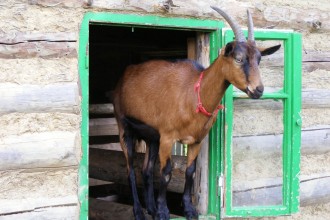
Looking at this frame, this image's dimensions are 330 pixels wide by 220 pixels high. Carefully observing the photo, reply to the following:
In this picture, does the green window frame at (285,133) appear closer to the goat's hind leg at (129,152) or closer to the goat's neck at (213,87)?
the goat's neck at (213,87)

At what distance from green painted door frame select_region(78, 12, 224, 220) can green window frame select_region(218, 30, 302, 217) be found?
135 mm

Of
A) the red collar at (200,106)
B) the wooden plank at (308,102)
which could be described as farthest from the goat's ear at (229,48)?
the wooden plank at (308,102)

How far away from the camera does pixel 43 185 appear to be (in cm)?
499

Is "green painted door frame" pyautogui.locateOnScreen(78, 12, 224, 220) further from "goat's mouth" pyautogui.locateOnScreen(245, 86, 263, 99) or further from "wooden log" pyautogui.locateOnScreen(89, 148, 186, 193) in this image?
"goat's mouth" pyautogui.locateOnScreen(245, 86, 263, 99)

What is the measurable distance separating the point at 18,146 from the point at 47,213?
2.01 ft

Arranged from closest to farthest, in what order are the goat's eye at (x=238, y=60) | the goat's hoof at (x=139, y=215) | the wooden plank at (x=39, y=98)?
the wooden plank at (x=39, y=98) → the goat's eye at (x=238, y=60) → the goat's hoof at (x=139, y=215)

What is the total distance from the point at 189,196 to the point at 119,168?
170cm

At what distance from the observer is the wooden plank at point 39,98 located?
4785 millimetres

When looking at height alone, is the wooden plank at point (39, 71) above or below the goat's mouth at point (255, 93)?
above

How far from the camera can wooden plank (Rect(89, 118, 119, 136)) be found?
895 cm

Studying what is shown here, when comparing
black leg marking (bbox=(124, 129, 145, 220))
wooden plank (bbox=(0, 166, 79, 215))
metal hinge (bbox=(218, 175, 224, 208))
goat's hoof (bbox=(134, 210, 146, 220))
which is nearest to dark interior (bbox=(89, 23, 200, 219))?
black leg marking (bbox=(124, 129, 145, 220))

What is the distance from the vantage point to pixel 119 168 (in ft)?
24.3

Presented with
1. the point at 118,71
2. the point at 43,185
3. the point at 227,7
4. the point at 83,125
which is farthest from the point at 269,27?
the point at 118,71

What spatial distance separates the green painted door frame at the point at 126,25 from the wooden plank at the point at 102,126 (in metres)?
3.36
